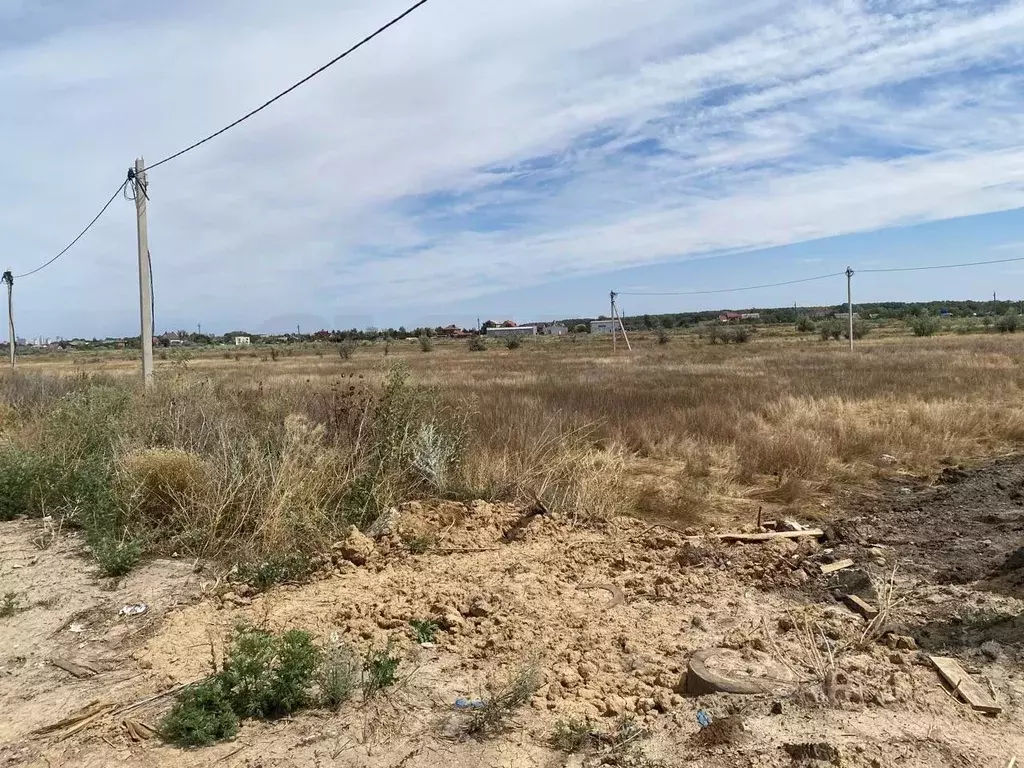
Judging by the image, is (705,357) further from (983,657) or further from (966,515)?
(983,657)

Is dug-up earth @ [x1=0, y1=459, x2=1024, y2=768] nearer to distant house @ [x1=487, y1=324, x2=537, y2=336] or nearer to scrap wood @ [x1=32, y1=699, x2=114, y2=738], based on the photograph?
scrap wood @ [x1=32, y1=699, x2=114, y2=738]

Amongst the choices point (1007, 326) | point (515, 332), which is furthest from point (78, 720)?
point (515, 332)

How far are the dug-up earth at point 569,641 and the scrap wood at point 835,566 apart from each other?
2.3 inches

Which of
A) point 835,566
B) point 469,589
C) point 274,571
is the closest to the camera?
point 469,589

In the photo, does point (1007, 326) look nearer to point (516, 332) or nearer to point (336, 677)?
point (336, 677)

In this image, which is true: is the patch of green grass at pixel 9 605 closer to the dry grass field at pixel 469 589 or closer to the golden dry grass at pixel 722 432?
the dry grass field at pixel 469 589

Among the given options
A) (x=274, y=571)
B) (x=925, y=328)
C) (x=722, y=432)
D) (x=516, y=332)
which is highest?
(x=516, y=332)

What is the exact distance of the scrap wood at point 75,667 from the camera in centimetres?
425

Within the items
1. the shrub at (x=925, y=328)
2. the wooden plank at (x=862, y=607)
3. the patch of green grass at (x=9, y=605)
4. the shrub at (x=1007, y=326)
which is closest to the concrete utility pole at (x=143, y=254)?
the patch of green grass at (x=9, y=605)

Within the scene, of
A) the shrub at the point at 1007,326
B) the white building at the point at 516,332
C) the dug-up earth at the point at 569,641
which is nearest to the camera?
the dug-up earth at the point at 569,641

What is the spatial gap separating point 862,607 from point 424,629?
3.00 metres

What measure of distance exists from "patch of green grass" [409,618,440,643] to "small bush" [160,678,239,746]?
50.9 inches

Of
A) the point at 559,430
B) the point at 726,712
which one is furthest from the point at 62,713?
the point at 559,430

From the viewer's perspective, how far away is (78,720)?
3639 mm
